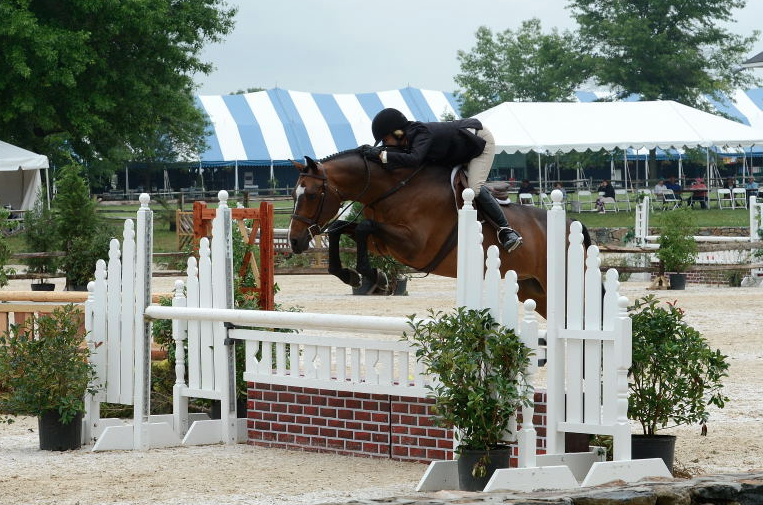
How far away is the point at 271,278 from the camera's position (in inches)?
304

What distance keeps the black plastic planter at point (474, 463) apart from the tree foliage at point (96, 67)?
930 inches

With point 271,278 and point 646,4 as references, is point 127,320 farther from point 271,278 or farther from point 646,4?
point 646,4

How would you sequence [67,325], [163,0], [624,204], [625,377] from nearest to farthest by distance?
[625,377], [67,325], [163,0], [624,204]

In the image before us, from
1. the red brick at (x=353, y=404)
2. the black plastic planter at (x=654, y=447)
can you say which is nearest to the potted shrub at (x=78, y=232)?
the red brick at (x=353, y=404)

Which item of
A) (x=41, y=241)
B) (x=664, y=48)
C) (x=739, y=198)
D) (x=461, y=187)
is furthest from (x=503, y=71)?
(x=461, y=187)

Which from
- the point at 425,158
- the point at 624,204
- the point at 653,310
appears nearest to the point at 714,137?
the point at 624,204

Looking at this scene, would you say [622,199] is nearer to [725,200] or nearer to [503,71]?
[725,200]

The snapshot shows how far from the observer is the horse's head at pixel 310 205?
7570 mm

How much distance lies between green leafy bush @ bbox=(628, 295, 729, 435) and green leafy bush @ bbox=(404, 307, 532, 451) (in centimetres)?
59

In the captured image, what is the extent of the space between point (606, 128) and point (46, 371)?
20.1m

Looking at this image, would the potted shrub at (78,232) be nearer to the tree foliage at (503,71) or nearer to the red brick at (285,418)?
Result: the red brick at (285,418)

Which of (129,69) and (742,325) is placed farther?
(129,69)

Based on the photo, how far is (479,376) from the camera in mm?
5543

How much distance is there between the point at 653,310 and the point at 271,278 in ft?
8.65
